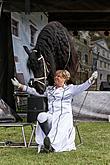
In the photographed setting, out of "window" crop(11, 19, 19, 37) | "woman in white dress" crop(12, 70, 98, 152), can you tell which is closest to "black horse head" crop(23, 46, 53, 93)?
"woman in white dress" crop(12, 70, 98, 152)

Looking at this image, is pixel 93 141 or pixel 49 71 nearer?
pixel 93 141

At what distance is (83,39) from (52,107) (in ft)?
44.1

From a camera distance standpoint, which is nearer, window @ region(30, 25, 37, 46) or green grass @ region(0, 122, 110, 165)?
green grass @ region(0, 122, 110, 165)

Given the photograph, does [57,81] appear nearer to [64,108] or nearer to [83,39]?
[64,108]

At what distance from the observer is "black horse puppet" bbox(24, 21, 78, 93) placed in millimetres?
7191

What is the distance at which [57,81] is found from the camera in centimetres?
585

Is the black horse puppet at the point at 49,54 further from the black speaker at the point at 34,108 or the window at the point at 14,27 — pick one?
the window at the point at 14,27

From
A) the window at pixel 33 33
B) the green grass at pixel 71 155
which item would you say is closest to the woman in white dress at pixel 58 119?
the green grass at pixel 71 155

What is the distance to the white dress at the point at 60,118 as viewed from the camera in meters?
5.65

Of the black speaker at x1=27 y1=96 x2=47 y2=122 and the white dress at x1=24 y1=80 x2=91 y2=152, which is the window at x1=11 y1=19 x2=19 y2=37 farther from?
the white dress at x1=24 y1=80 x2=91 y2=152

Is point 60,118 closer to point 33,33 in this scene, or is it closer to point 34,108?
point 34,108

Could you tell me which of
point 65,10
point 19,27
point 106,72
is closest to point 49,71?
point 19,27

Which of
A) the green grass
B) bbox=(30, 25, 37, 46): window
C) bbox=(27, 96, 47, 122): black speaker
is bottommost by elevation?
the green grass

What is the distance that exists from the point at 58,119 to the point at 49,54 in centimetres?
196
